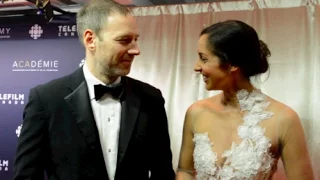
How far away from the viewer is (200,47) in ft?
5.84

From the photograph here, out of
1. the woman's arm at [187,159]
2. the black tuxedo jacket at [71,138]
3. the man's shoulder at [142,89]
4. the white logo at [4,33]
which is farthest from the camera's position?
the white logo at [4,33]

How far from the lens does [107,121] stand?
5.05 ft

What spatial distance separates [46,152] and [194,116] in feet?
2.45

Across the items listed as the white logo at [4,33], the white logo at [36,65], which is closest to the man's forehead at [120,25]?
the white logo at [36,65]

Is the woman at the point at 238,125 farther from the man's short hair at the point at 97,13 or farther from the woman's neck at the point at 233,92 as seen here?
the man's short hair at the point at 97,13

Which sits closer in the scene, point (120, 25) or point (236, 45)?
point (120, 25)

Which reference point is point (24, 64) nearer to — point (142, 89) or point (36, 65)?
point (36, 65)

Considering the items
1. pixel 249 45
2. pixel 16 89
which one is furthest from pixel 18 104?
pixel 249 45

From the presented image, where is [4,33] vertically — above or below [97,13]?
below

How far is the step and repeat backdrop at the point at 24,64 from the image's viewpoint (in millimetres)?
3127

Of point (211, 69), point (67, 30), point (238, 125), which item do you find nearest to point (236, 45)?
point (211, 69)

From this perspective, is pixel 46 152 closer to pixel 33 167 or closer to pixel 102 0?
pixel 33 167

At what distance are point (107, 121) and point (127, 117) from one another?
0.08 meters

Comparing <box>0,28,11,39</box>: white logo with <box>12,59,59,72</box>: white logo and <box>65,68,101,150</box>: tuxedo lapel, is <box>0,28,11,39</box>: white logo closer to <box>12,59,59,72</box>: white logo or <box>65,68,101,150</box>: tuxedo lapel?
<box>12,59,59,72</box>: white logo
